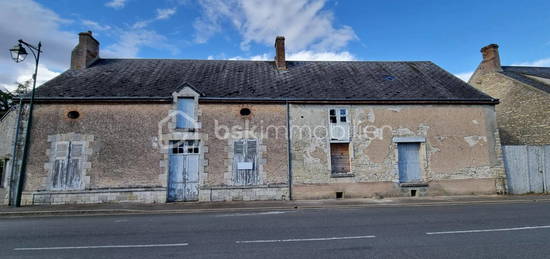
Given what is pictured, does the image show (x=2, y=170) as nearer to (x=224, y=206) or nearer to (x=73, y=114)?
(x=73, y=114)

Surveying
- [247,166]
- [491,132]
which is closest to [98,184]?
[247,166]

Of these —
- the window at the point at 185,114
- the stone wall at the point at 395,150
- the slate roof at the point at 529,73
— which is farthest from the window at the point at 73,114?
the slate roof at the point at 529,73

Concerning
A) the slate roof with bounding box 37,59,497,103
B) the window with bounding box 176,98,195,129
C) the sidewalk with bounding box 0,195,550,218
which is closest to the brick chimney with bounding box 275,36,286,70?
the slate roof with bounding box 37,59,497,103

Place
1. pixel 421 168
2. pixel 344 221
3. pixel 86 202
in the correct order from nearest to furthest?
pixel 344 221
pixel 86 202
pixel 421 168

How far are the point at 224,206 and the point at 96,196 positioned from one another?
18.1ft

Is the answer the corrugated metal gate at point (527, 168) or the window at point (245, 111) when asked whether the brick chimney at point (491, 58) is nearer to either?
the corrugated metal gate at point (527, 168)

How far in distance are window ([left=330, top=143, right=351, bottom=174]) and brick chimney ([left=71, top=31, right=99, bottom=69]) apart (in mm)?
13805

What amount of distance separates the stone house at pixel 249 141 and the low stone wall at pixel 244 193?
0.04m

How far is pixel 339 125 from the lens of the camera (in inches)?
505

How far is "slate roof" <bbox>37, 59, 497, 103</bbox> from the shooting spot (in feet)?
41.9

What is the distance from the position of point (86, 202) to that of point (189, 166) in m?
4.33

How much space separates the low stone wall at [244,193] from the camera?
1171 cm

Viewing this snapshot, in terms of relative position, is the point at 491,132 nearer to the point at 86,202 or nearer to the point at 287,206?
the point at 287,206

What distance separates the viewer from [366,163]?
1259 cm
